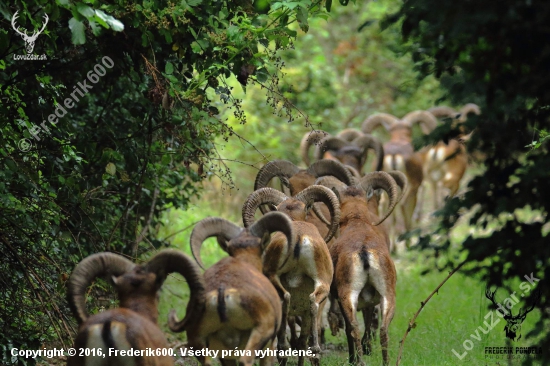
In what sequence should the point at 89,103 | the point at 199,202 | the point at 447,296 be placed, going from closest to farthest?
the point at 89,103
the point at 447,296
the point at 199,202

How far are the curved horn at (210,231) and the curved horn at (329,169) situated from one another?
12.6 feet

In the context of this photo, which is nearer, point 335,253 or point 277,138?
point 335,253

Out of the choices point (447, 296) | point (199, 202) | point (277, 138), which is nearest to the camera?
point (447, 296)

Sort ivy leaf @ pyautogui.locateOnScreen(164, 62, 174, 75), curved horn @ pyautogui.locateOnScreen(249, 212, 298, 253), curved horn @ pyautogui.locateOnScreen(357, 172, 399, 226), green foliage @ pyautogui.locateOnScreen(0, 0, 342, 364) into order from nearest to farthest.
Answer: green foliage @ pyautogui.locateOnScreen(0, 0, 342, 364) < curved horn @ pyautogui.locateOnScreen(249, 212, 298, 253) < ivy leaf @ pyautogui.locateOnScreen(164, 62, 174, 75) < curved horn @ pyautogui.locateOnScreen(357, 172, 399, 226)

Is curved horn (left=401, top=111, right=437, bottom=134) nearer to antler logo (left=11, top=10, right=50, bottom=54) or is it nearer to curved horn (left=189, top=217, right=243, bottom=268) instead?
curved horn (left=189, top=217, right=243, bottom=268)

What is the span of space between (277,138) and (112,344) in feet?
50.0

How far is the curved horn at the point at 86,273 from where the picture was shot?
6.10 metres

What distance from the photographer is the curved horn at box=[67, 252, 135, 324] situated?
20.0ft

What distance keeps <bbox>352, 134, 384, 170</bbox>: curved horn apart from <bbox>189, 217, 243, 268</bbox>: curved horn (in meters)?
7.49

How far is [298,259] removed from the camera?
831 cm

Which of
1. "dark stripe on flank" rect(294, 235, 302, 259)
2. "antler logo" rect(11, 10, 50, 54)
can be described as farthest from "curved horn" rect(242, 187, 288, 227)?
"antler logo" rect(11, 10, 50, 54)

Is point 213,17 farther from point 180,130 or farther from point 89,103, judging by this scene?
point 89,103

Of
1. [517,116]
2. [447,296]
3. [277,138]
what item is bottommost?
[517,116]

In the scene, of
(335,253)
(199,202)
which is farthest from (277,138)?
(335,253)
